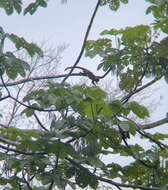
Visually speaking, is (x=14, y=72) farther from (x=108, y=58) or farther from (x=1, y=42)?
(x=108, y=58)

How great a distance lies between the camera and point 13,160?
202 cm

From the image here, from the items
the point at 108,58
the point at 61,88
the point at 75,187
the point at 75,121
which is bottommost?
the point at 75,187

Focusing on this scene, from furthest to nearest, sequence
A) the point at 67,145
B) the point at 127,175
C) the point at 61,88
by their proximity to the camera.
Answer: the point at 127,175
the point at 61,88
the point at 67,145

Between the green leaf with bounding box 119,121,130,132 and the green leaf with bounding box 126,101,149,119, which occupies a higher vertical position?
the green leaf with bounding box 126,101,149,119

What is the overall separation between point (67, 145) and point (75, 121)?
0.10 m

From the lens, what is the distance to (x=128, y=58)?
2.46 metres

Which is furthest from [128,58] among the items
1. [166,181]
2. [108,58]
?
[166,181]

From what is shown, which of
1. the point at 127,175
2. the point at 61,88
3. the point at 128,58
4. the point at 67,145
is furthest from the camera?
the point at 128,58

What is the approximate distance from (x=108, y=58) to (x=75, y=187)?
2.49ft

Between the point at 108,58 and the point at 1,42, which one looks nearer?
the point at 1,42

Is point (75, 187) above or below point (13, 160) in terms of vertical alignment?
below

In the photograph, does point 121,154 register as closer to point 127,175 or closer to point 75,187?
point 127,175

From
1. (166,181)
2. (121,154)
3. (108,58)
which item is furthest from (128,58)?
(166,181)

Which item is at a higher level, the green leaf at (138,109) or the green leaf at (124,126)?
the green leaf at (138,109)
